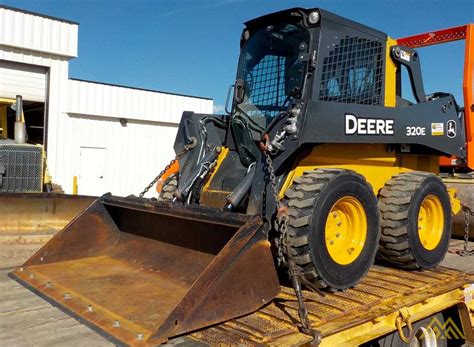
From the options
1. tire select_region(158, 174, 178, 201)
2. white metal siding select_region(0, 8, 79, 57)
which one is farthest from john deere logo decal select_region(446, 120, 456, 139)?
white metal siding select_region(0, 8, 79, 57)

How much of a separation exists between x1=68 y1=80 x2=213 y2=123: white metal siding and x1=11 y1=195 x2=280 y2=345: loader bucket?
10483mm

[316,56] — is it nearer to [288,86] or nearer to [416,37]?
[288,86]

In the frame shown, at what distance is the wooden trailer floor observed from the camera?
2818 millimetres

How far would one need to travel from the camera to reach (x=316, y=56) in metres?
4.29

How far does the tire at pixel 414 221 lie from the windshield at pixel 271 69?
1310mm

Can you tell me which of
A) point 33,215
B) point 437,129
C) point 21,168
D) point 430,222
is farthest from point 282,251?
point 21,168

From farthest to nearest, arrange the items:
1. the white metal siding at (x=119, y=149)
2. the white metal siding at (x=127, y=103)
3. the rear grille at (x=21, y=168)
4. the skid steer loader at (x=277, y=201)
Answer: the white metal siding at (x=127, y=103) → the white metal siding at (x=119, y=149) → the rear grille at (x=21, y=168) → the skid steer loader at (x=277, y=201)

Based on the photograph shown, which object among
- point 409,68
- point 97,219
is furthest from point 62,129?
point 409,68

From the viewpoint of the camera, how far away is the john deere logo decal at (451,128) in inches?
213

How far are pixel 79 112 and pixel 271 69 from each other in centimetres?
1082

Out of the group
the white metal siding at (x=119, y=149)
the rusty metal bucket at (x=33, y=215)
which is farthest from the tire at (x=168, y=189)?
the white metal siding at (x=119, y=149)

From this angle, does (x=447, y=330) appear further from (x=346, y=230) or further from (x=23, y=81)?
(x=23, y=81)

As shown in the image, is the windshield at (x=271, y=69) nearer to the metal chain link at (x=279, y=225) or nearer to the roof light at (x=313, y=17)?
the roof light at (x=313, y=17)

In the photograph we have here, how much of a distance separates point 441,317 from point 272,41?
2.87m
